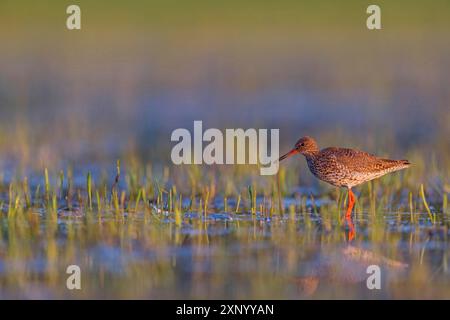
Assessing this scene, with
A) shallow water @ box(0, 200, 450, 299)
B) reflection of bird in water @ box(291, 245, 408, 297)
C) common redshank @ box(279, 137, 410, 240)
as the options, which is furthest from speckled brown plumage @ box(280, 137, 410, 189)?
reflection of bird in water @ box(291, 245, 408, 297)

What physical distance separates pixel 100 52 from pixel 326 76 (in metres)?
5.42

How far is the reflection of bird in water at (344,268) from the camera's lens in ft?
25.9

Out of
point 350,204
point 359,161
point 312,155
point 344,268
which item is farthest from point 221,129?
point 344,268

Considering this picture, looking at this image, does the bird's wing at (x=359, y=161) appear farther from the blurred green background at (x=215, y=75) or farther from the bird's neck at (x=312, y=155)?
the blurred green background at (x=215, y=75)

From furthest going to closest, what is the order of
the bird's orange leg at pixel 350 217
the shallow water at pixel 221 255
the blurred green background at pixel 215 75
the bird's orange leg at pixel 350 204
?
the blurred green background at pixel 215 75 → the bird's orange leg at pixel 350 204 → the bird's orange leg at pixel 350 217 → the shallow water at pixel 221 255

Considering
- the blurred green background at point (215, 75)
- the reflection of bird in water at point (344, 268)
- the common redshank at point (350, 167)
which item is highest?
the blurred green background at point (215, 75)

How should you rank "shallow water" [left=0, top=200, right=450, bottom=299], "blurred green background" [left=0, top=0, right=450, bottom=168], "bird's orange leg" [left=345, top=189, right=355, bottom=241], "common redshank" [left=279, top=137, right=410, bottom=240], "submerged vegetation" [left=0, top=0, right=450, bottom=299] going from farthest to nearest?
1. "blurred green background" [left=0, top=0, right=450, bottom=168]
2. "common redshank" [left=279, top=137, right=410, bottom=240]
3. "bird's orange leg" [left=345, top=189, right=355, bottom=241]
4. "submerged vegetation" [left=0, top=0, right=450, bottom=299]
5. "shallow water" [left=0, top=200, right=450, bottom=299]

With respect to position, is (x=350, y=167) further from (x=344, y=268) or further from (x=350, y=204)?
(x=344, y=268)

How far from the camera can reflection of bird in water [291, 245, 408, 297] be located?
7.89 metres

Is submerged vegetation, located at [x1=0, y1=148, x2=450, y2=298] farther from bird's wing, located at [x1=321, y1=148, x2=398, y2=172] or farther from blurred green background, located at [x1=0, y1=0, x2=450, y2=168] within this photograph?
blurred green background, located at [x1=0, y1=0, x2=450, y2=168]

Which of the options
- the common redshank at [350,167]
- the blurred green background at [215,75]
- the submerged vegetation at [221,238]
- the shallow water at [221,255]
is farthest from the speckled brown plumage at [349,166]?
the blurred green background at [215,75]

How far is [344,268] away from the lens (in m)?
8.27

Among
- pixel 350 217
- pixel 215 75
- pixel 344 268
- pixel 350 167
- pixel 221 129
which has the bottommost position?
pixel 344 268

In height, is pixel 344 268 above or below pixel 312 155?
below
